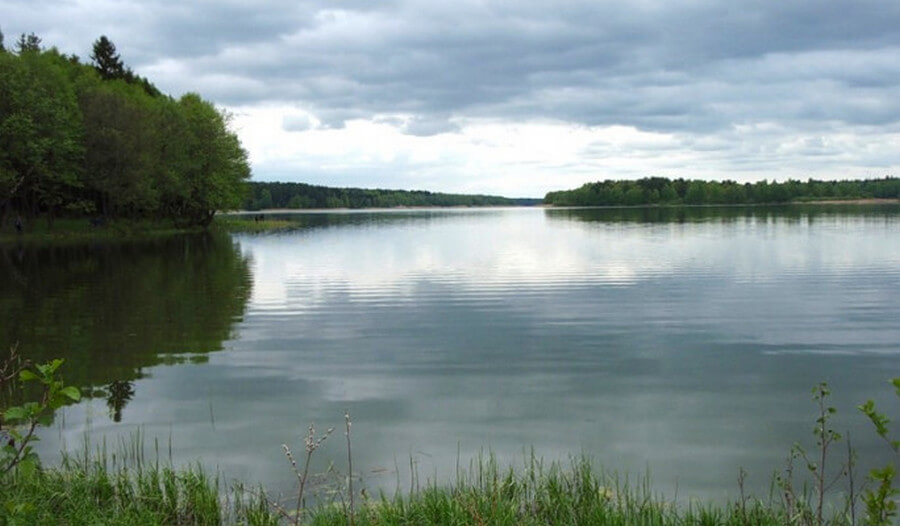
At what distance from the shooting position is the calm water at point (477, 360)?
12.0 metres

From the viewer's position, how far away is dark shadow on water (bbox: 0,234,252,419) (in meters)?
18.7

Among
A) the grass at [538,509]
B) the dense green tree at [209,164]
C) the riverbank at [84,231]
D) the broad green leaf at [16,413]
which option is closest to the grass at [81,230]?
the riverbank at [84,231]

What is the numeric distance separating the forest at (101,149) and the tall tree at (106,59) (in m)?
18.6

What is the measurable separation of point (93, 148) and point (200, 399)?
7113 cm

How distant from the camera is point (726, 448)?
1160 centimetres

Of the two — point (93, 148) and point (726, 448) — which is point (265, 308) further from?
point (93, 148)

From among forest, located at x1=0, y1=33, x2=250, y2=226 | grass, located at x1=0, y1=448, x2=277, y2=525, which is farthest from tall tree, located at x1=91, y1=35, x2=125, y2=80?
grass, located at x1=0, y1=448, x2=277, y2=525

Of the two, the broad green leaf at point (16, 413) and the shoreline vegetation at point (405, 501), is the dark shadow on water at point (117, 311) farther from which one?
the broad green leaf at point (16, 413)

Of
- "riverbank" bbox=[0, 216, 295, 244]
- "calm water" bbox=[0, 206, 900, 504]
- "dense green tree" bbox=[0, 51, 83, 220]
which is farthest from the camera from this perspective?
"riverbank" bbox=[0, 216, 295, 244]

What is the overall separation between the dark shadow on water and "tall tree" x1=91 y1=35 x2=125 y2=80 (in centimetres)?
7568

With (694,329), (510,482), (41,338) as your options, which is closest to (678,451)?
(510,482)

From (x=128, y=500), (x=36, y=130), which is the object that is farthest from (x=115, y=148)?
(x=128, y=500)

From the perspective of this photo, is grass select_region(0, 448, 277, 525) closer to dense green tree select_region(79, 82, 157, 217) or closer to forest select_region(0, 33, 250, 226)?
forest select_region(0, 33, 250, 226)

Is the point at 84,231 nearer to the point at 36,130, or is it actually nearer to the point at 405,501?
the point at 36,130
